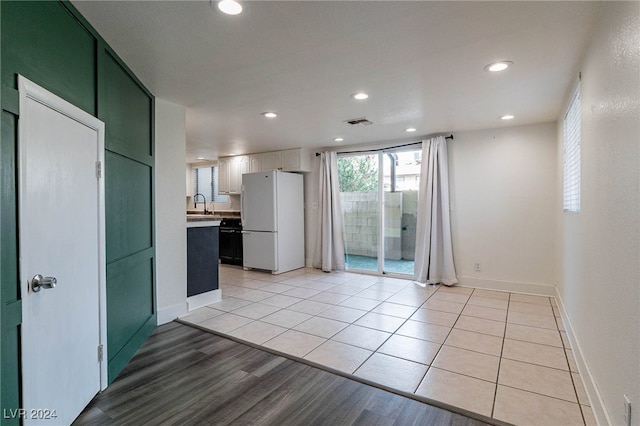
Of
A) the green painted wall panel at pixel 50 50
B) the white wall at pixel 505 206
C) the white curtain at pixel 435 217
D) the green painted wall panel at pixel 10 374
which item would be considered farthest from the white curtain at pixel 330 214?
the green painted wall panel at pixel 10 374

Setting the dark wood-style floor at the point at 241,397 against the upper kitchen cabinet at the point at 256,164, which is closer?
the dark wood-style floor at the point at 241,397

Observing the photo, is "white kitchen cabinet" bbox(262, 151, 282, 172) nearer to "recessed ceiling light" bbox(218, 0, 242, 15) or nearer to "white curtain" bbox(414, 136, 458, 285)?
"white curtain" bbox(414, 136, 458, 285)

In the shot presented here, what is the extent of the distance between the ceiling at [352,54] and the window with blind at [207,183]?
429cm

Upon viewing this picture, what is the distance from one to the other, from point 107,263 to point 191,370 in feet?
3.31

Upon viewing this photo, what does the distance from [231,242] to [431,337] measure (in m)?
4.80

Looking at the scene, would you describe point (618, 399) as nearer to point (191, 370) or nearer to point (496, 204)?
point (191, 370)

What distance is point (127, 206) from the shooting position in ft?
8.41

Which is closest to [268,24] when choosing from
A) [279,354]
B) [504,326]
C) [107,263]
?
[107,263]

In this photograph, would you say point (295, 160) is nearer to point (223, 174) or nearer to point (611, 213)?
point (223, 174)

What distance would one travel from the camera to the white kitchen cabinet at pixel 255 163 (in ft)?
21.7

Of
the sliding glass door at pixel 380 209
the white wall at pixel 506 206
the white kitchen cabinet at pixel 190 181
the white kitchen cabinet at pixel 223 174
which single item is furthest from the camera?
the white kitchen cabinet at pixel 190 181

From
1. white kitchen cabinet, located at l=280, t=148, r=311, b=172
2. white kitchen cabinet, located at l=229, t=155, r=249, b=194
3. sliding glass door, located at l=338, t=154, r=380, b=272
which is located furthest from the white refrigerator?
sliding glass door, located at l=338, t=154, r=380, b=272

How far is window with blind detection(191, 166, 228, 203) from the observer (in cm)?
813

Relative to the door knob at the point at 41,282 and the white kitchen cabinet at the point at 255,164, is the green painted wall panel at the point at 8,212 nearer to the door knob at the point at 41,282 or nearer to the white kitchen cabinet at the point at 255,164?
the door knob at the point at 41,282
